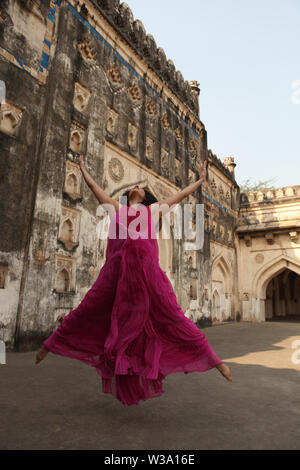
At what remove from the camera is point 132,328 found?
6.57 feet

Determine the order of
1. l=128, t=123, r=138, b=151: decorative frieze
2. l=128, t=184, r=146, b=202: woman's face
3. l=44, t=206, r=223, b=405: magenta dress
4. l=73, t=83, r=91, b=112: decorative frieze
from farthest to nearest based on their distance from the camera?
l=128, t=123, r=138, b=151: decorative frieze < l=73, t=83, r=91, b=112: decorative frieze < l=128, t=184, r=146, b=202: woman's face < l=44, t=206, r=223, b=405: magenta dress

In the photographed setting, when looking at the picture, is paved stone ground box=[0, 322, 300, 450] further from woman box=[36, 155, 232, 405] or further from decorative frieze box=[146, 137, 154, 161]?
decorative frieze box=[146, 137, 154, 161]

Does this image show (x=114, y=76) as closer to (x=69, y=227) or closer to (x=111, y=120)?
(x=111, y=120)

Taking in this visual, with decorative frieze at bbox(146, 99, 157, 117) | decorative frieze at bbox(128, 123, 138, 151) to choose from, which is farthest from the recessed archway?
decorative frieze at bbox(128, 123, 138, 151)

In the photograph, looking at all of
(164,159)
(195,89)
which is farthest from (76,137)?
(195,89)

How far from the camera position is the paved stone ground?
1.56 meters

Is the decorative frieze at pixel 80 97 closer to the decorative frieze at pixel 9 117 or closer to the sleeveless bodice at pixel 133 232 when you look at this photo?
the decorative frieze at pixel 9 117

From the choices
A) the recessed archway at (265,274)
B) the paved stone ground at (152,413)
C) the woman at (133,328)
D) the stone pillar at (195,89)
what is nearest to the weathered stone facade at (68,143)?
the paved stone ground at (152,413)

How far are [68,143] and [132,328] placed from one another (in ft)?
14.3

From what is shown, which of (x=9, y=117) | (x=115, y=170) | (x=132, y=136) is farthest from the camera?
(x=132, y=136)

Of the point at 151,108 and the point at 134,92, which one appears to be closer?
the point at 134,92

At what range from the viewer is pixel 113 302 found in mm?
2189

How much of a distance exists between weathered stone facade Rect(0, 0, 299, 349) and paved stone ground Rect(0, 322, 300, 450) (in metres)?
1.59

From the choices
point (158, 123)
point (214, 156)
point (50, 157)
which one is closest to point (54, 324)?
point (50, 157)
